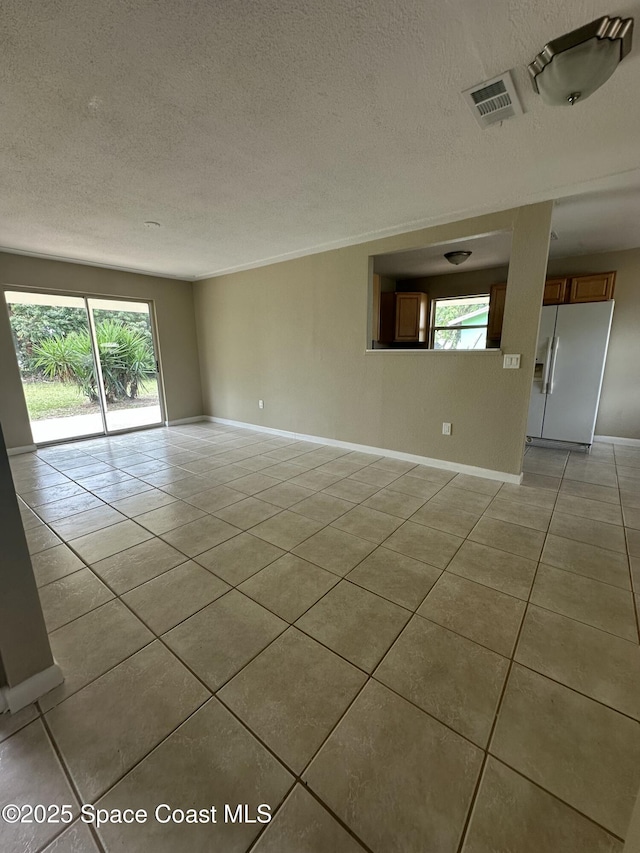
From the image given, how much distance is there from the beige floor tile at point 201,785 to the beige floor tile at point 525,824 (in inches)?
21.1

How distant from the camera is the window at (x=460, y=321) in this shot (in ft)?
17.1

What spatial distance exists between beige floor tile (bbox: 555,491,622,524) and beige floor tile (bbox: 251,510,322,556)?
1.99 m

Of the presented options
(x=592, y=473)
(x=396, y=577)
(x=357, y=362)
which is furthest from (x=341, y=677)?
(x=592, y=473)

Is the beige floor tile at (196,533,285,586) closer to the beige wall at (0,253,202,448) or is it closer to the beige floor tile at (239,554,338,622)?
the beige floor tile at (239,554,338,622)

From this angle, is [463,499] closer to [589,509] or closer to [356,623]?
[589,509]

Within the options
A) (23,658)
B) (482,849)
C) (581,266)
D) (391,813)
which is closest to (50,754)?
(23,658)

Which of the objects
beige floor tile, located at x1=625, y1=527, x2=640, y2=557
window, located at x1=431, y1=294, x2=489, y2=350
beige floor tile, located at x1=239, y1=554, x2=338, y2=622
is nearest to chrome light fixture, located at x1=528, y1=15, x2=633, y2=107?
beige floor tile, located at x1=625, y1=527, x2=640, y2=557

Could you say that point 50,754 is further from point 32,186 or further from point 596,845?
point 32,186

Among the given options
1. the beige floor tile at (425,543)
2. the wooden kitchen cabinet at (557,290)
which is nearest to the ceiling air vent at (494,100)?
the beige floor tile at (425,543)

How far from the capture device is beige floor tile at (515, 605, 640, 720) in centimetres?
128

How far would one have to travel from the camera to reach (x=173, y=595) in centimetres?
181

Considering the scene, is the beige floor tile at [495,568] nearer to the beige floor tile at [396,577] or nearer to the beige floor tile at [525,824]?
the beige floor tile at [396,577]

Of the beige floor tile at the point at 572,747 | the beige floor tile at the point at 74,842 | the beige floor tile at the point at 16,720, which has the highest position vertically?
the beige floor tile at the point at 74,842

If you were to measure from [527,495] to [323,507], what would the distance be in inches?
70.6
